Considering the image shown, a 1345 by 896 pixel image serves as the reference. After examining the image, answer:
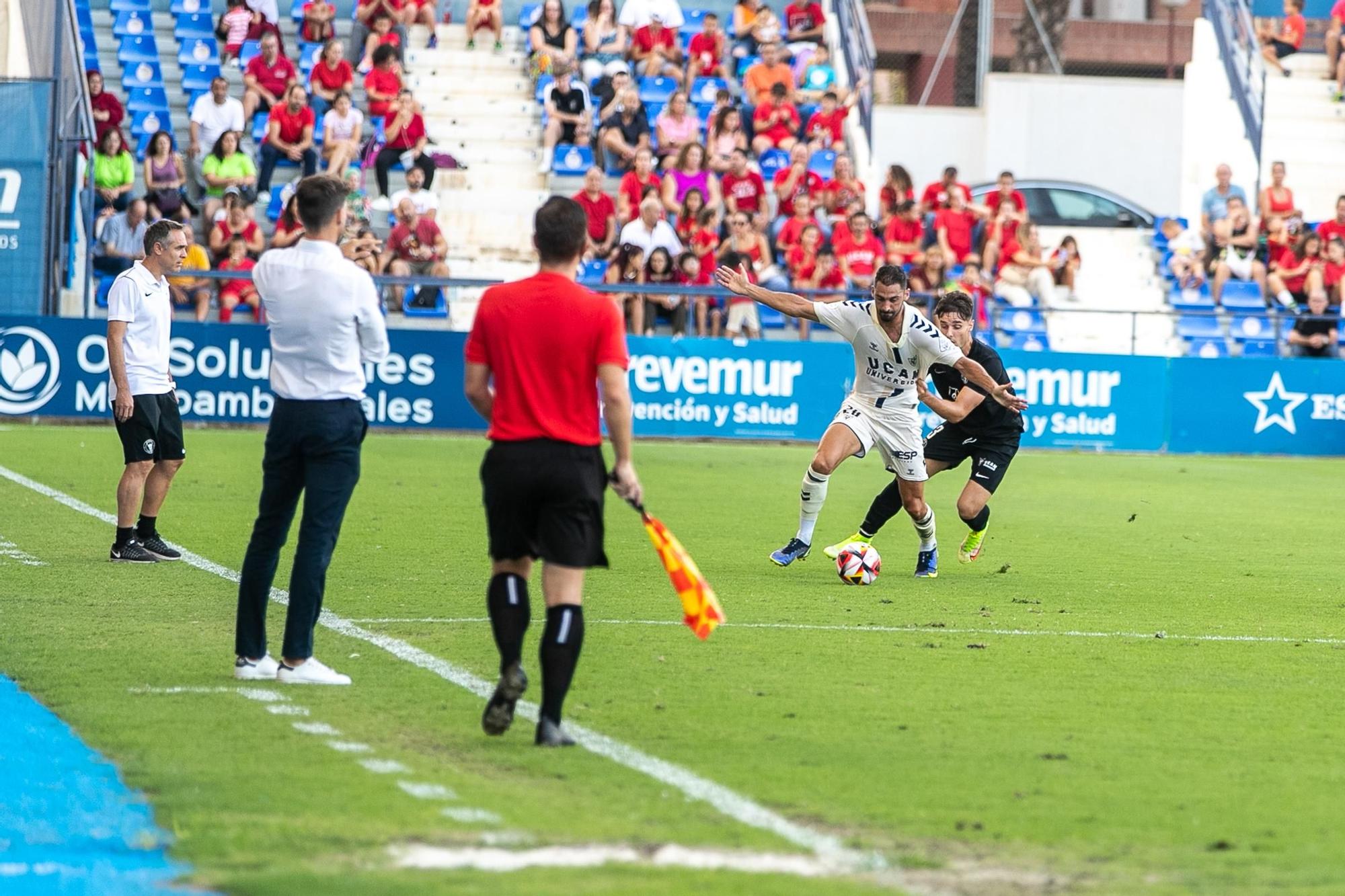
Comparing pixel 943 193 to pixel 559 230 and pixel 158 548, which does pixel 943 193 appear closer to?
pixel 158 548

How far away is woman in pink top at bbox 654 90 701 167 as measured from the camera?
2773 centimetres

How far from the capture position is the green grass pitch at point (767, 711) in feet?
18.1

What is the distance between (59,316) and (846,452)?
1295 centimetres

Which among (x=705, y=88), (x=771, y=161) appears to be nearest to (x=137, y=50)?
(x=705, y=88)

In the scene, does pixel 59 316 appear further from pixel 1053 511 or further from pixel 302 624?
pixel 302 624

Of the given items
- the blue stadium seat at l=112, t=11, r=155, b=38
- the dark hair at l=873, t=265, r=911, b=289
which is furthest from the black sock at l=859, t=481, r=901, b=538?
the blue stadium seat at l=112, t=11, r=155, b=38

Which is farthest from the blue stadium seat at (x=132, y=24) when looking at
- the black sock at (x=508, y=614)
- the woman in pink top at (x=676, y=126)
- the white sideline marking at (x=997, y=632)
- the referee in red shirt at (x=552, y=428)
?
the black sock at (x=508, y=614)

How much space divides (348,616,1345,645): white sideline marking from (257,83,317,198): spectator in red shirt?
17.3 meters

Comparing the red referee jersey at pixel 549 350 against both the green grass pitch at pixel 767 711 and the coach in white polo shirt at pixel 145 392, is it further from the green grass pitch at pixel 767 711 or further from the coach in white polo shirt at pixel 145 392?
the coach in white polo shirt at pixel 145 392

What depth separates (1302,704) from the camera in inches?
324

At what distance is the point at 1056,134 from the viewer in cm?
3553

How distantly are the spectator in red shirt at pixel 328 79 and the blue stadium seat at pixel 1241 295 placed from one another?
12.9 m

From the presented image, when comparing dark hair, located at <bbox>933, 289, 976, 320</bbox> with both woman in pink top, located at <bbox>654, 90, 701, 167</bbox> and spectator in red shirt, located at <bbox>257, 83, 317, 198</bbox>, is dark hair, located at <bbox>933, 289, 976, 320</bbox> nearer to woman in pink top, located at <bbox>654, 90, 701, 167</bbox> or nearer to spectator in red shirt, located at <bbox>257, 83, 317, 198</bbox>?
A: spectator in red shirt, located at <bbox>257, 83, 317, 198</bbox>

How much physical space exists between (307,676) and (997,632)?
12.4 feet
